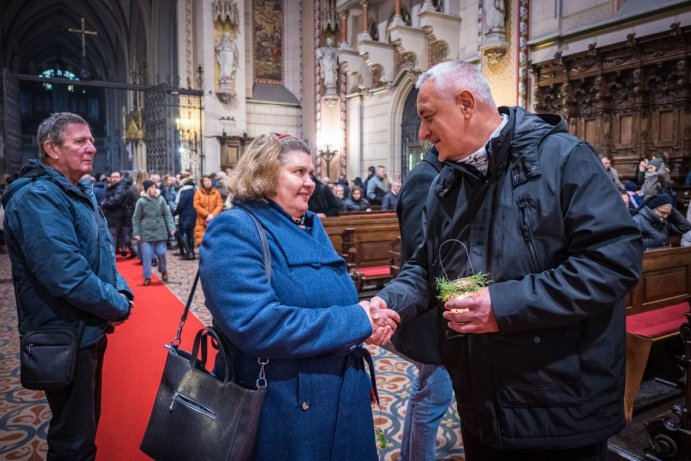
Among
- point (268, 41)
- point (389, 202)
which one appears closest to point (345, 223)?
point (389, 202)

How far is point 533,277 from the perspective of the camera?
1.38 m

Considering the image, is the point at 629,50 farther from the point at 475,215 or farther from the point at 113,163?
the point at 113,163

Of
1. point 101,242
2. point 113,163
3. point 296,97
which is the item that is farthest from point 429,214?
point 113,163

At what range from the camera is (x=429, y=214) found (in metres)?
1.81

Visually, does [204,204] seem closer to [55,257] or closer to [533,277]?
[55,257]

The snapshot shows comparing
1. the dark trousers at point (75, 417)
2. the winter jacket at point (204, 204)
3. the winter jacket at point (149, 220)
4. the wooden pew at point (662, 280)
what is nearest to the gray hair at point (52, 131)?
the dark trousers at point (75, 417)

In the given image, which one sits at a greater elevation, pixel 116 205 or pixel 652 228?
pixel 116 205

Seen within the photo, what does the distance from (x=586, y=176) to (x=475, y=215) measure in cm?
33

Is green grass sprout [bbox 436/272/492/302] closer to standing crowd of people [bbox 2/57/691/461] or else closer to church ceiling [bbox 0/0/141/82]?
standing crowd of people [bbox 2/57/691/461]

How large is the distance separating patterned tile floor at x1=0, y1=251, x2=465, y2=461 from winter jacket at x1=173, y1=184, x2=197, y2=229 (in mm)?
4609

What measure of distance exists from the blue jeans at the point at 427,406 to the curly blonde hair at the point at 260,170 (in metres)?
1.17

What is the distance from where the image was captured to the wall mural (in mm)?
17797

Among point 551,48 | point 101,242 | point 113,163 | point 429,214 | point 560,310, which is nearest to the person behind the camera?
point 560,310

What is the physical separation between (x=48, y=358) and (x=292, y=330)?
48.9 inches
